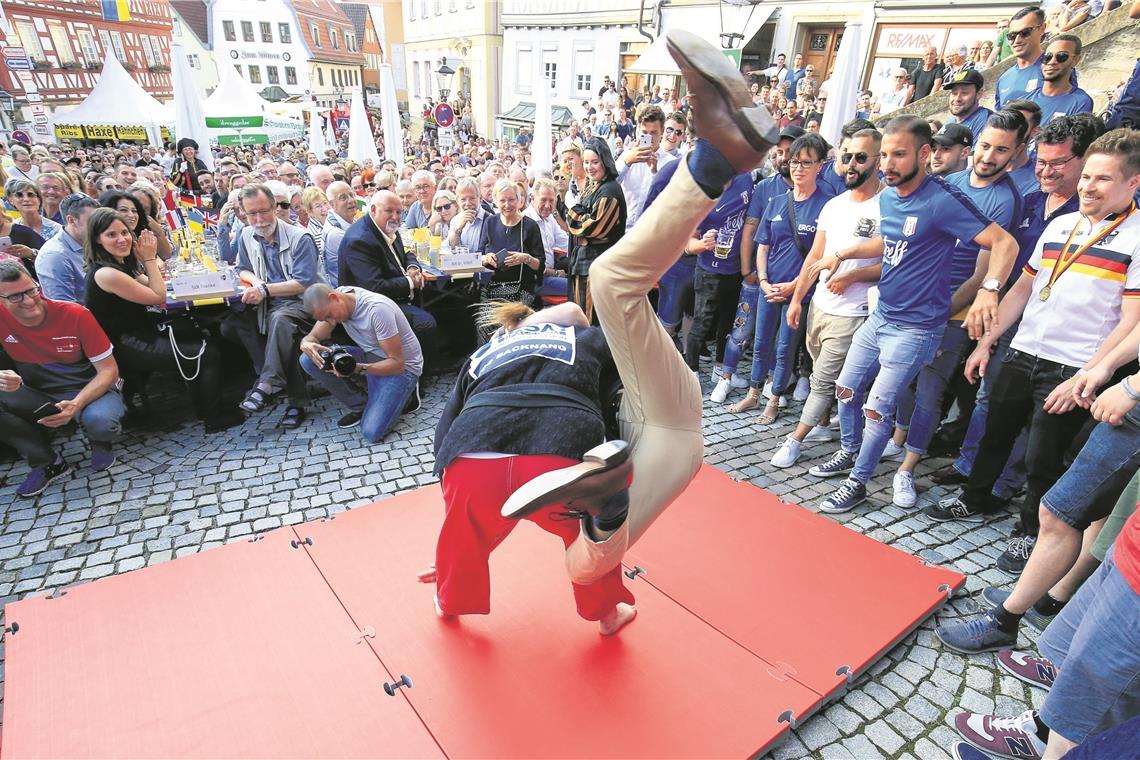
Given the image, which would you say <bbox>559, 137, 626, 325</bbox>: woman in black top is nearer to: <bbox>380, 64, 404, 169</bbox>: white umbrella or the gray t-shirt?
the gray t-shirt

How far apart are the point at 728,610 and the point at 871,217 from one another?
8.59 feet

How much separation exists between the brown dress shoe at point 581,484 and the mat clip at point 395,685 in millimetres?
1353

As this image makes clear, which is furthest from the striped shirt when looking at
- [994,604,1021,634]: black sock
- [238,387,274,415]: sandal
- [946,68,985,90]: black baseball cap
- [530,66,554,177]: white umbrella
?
[530,66,554,177]: white umbrella

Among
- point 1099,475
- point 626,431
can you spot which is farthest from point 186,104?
point 1099,475

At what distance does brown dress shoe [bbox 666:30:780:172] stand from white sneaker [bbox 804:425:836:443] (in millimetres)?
3620

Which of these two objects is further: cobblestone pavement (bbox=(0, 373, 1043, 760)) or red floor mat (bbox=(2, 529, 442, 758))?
cobblestone pavement (bbox=(0, 373, 1043, 760))

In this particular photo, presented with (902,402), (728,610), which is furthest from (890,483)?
(728,610)

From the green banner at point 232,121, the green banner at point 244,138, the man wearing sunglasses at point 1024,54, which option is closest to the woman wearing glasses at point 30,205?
the man wearing sunglasses at point 1024,54

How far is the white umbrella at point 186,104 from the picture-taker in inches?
328

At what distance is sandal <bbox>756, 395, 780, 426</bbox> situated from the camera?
4.95 metres

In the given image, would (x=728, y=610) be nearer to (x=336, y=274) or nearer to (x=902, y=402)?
(x=902, y=402)

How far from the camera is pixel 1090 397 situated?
268 centimetres

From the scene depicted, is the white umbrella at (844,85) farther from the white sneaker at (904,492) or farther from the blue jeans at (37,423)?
the blue jeans at (37,423)

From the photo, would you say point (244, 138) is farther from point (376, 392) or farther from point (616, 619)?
point (616, 619)
